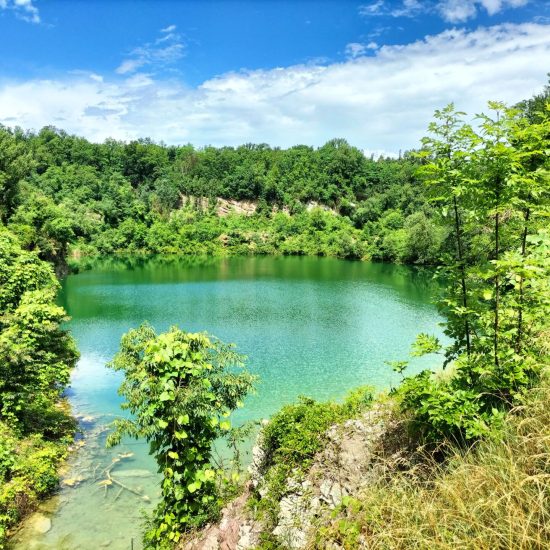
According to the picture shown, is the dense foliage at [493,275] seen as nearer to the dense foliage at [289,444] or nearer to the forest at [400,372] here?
the forest at [400,372]

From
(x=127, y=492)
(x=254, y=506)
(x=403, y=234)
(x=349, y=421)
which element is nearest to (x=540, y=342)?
(x=349, y=421)

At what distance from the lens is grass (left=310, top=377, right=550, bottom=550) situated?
129 inches

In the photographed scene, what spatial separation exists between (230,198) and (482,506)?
3796 inches

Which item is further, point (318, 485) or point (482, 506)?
point (318, 485)

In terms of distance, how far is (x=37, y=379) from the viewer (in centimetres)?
1189

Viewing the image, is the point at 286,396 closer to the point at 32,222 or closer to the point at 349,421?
the point at 349,421

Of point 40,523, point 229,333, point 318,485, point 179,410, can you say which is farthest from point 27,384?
point 229,333

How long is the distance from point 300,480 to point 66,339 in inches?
415

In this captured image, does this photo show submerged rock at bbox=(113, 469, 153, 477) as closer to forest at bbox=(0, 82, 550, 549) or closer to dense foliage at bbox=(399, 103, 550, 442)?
forest at bbox=(0, 82, 550, 549)

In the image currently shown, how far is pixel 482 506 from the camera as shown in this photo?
3.61 meters

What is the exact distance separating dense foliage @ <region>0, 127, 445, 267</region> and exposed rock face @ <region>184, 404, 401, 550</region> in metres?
52.7

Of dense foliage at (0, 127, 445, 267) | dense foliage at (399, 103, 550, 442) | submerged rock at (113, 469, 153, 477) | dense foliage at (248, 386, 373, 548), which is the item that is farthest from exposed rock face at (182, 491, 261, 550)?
dense foliage at (0, 127, 445, 267)

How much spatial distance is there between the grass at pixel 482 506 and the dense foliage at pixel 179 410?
11.3ft

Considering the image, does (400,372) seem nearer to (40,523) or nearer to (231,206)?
(40,523)
